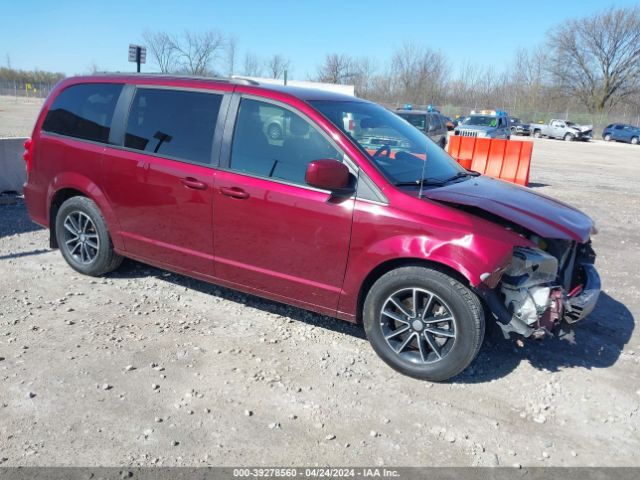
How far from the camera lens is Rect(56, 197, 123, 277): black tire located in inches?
192

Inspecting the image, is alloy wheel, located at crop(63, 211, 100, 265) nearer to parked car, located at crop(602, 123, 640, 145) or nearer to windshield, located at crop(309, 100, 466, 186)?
windshield, located at crop(309, 100, 466, 186)

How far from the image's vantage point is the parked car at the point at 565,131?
42.8 meters

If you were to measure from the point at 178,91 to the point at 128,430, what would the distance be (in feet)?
9.02

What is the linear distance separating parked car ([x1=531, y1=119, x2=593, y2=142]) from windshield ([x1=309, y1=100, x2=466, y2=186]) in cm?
4375

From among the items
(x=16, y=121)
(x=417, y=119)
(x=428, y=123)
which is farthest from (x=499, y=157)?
(x=16, y=121)

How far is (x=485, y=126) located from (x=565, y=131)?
2579 centimetres

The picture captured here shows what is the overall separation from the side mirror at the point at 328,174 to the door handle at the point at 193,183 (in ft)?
3.20

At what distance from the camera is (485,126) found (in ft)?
72.2

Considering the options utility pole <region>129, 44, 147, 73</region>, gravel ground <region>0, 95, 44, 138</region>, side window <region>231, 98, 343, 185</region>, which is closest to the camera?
side window <region>231, 98, 343, 185</region>

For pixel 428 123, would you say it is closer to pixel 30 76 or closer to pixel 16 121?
pixel 16 121

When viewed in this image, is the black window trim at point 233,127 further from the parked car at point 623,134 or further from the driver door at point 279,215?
the parked car at point 623,134

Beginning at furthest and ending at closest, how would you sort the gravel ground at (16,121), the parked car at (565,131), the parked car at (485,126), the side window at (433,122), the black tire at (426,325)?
the parked car at (565,131)
the parked car at (485,126)
the gravel ground at (16,121)
the side window at (433,122)
the black tire at (426,325)

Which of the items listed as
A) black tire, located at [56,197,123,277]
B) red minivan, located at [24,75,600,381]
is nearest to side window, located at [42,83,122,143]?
red minivan, located at [24,75,600,381]

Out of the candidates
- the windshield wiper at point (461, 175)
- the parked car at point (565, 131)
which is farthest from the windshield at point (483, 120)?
the parked car at point (565, 131)
